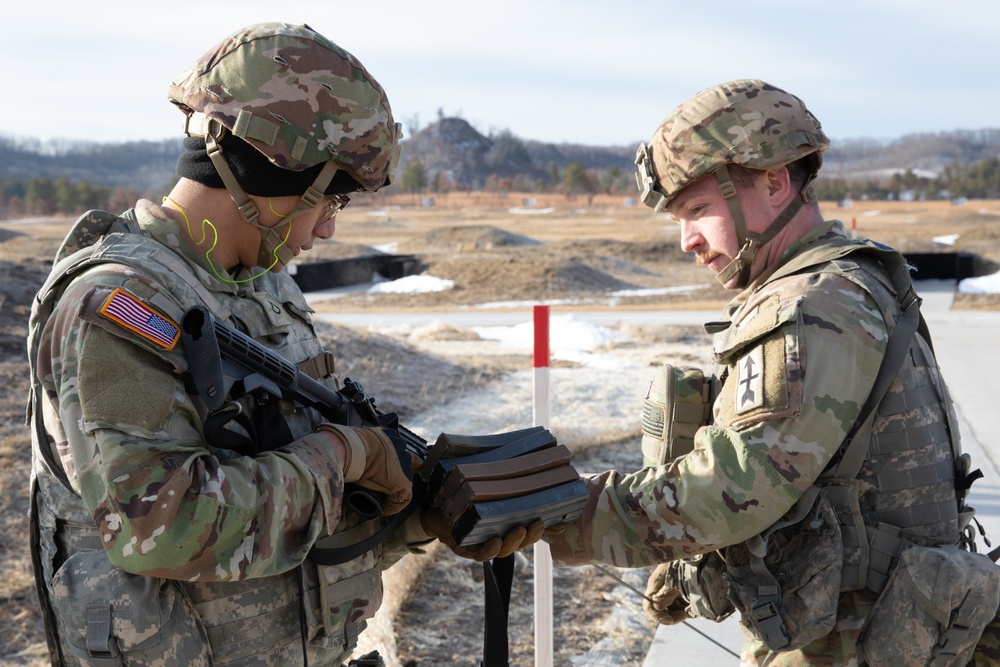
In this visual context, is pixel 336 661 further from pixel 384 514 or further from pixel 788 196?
pixel 788 196

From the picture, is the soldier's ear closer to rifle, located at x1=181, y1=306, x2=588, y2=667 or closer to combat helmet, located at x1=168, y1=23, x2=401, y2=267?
rifle, located at x1=181, y1=306, x2=588, y2=667

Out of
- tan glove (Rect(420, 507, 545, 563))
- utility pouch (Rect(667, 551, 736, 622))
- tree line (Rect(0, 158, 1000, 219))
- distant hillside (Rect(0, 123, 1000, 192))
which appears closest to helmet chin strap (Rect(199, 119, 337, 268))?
tan glove (Rect(420, 507, 545, 563))

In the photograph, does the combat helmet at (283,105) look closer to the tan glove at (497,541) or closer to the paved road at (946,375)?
the tan glove at (497,541)

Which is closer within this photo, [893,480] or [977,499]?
[893,480]

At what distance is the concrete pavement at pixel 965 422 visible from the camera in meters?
4.43

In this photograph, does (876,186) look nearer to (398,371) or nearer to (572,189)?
(572,189)

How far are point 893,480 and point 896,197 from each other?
93.4 meters

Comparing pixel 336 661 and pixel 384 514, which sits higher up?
pixel 384 514

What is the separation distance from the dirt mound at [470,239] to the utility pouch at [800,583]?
3065cm

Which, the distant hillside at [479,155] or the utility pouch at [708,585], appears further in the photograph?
the distant hillside at [479,155]

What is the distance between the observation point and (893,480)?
8.07ft

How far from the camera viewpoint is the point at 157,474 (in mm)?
1873

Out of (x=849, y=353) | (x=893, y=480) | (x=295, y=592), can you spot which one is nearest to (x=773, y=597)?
(x=893, y=480)

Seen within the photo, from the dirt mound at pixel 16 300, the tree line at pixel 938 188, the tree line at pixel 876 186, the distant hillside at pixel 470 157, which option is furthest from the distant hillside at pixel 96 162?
the dirt mound at pixel 16 300
